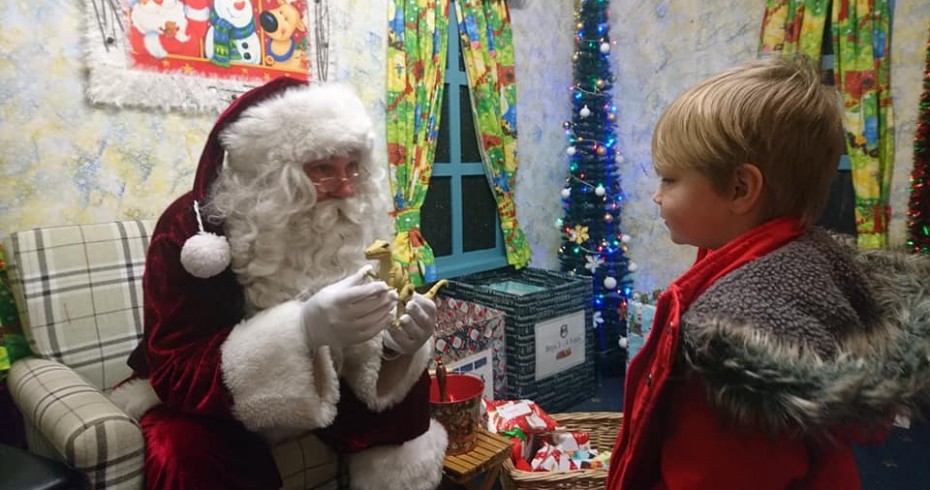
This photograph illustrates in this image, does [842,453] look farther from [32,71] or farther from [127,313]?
[32,71]

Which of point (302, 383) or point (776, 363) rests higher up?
point (776, 363)

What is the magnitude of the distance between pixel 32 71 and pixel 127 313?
0.79m

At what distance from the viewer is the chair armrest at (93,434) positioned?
1210 millimetres

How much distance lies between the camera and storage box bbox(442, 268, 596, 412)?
275cm

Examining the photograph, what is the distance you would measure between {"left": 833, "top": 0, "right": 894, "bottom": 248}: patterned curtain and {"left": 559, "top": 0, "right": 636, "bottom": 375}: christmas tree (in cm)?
115

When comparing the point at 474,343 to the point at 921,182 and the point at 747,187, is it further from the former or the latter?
the point at 921,182

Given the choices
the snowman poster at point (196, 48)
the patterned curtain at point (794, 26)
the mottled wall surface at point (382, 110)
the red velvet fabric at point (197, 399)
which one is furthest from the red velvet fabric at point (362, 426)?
the patterned curtain at point (794, 26)

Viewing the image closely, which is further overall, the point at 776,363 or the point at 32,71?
the point at 32,71

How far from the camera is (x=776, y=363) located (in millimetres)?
687

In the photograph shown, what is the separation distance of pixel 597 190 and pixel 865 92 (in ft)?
4.33

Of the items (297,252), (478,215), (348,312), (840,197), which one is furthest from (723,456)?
(840,197)

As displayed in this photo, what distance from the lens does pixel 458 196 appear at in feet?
10.6

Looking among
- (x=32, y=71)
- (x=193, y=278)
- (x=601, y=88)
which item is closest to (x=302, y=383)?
(x=193, y=278)

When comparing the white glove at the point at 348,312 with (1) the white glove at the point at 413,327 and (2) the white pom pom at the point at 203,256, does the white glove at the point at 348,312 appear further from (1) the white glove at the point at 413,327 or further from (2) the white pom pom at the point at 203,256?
(2) the white pom pom at the point at 203,256
